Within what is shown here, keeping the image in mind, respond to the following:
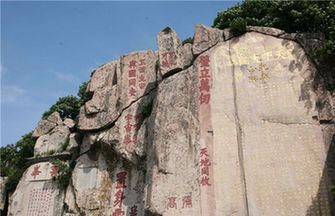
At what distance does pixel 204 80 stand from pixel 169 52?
1445 millimetres

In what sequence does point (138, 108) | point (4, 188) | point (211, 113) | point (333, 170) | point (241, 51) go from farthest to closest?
point (4, 188) < point (138, 108) < point (241, 51) < point (211, 113) < point (333, 170)

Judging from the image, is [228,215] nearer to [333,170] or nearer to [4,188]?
[333,170]

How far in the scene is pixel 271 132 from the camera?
7688 millimetres

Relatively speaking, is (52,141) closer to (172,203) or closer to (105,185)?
(105,185)

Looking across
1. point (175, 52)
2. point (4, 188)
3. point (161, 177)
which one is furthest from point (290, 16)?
point (4, 188)

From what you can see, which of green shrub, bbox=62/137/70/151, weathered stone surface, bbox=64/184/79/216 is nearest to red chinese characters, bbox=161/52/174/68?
green shrub, bbox=62/137/70/151

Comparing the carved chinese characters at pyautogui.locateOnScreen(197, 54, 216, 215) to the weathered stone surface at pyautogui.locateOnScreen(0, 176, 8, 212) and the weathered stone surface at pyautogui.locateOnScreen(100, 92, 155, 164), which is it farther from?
the weathered stone surface at pyautogui.locateOnScreen(0, 176, 8, 212)

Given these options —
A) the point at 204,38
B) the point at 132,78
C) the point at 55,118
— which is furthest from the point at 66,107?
the point at 204,38

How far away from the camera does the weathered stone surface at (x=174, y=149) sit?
7655 mm

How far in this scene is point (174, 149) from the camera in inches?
323

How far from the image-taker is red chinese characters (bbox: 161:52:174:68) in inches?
374

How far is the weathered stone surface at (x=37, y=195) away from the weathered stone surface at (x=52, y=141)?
0.50 m

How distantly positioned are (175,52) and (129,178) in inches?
142

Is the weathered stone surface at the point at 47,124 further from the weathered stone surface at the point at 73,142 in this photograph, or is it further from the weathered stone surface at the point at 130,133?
the weathered stone surface at the point at 130,133
